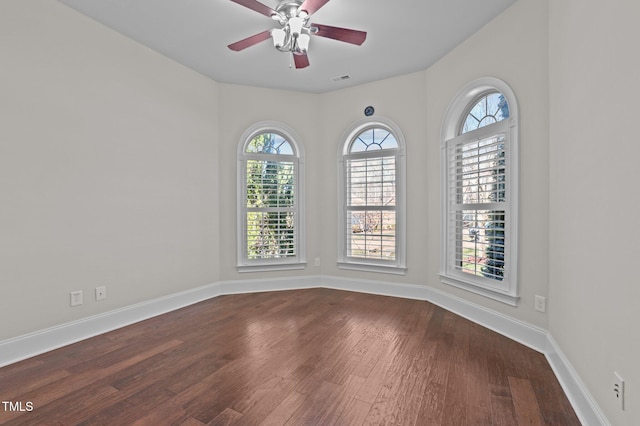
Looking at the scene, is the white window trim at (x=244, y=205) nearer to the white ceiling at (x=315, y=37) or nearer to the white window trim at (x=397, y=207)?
the white window trim at (x=397, y=207)

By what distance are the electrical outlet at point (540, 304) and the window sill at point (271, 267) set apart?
9.25ft

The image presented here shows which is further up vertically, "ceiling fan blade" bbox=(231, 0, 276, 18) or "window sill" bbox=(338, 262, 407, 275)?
"ceiling fan blade" bbox=(231, 0, 276, 18)

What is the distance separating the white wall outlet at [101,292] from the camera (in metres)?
2.89

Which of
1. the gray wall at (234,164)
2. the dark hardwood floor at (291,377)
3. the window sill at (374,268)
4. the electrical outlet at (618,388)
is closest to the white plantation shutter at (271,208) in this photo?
the gray wall at (234,164)

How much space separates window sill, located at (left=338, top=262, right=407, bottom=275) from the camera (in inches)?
161

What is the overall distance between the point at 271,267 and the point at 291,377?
2371mm

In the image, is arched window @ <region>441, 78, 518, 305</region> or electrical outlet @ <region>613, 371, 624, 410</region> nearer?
electrical outlet @ <region>613, 371, 624, 410</region>

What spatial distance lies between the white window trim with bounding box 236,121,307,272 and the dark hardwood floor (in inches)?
46.4

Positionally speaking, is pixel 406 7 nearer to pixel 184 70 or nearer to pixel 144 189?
pixel 184 70

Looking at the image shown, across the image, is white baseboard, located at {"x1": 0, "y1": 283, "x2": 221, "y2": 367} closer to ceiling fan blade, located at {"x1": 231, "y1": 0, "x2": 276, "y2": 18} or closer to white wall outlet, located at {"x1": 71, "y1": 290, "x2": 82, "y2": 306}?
white wall outlet, located at {"x1": 71, "y1": 290, "x2": 82, "y2": 306}

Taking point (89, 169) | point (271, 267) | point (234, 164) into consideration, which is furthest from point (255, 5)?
point (271, 267)

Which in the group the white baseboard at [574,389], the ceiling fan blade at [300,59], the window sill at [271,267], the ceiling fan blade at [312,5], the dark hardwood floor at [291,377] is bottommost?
the dark hardwood floor at [291,377]

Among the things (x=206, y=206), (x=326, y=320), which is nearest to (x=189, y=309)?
(x=206, y=206)

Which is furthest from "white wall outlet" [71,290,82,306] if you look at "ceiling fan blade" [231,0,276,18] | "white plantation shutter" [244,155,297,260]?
"ceiling fan blade" [231,0,276,18]
